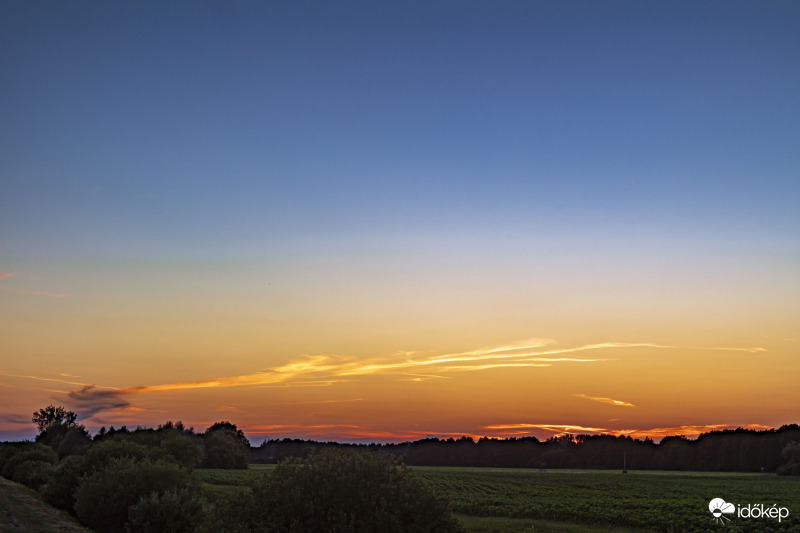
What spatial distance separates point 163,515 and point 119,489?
5.36 metres

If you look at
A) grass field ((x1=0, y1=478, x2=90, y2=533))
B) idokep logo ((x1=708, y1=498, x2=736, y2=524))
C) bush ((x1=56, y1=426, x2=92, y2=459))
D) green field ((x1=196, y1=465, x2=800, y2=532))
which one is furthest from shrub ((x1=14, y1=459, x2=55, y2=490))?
idokep logo ((x1=708, y1=498, x2=736, y2=524))

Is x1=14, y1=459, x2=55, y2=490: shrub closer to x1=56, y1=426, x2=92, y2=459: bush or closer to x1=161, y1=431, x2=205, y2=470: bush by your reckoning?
x1=161, y1=431, x2=205, y2=470: bush

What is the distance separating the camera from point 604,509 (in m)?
50.7

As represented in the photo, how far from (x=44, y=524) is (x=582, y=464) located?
536 ft

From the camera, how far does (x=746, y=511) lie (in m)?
51.2

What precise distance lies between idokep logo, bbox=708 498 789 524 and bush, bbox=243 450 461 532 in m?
30.4

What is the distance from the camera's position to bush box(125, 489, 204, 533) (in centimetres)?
3188

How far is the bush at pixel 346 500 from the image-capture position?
16.9 meters

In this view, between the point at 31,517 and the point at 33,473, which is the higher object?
the point at 33,473

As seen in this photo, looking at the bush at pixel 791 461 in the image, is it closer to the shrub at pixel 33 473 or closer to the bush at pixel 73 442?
the shrub at pixel 33 473

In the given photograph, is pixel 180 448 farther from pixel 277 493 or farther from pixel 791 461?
pixel 791 461

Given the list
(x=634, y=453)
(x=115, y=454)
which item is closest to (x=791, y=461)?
(x=634, y=453)

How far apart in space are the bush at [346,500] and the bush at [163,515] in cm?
1584

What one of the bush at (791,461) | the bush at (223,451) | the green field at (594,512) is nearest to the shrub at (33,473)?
the green field at (594,512)
